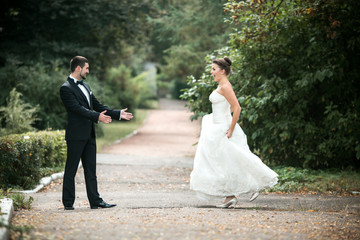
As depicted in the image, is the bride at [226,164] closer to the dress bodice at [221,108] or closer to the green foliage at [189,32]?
the dress bodice at [221,108]

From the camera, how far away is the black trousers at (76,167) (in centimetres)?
717

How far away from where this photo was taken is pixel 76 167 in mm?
7266

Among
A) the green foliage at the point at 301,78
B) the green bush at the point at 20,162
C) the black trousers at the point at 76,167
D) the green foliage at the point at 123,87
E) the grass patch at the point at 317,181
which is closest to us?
the black trousers at the point at 76,167

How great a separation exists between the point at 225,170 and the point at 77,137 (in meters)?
2.17

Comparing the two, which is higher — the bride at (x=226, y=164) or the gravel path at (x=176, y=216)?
the bride at (x=226, y=164)

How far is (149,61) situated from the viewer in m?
69.6

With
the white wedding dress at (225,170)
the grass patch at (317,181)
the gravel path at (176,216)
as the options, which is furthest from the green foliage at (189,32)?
the white wedding dress at (225,170)

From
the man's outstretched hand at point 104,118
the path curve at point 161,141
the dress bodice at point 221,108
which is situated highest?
the dress bodice at point 221,108

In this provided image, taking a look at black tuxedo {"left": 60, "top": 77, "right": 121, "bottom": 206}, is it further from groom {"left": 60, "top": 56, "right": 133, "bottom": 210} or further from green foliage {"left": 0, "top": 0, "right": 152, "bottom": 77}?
green foliage {"left": 0, "top": 0, "right": 152, "bottom": 77}

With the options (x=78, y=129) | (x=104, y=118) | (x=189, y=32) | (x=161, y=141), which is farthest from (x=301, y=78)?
(x=161, y=141)

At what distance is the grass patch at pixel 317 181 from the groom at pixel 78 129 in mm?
3858

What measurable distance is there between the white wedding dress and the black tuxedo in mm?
1514

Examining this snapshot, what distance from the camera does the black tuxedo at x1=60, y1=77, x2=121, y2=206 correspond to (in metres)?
7.07

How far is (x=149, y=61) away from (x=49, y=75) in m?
48.2
